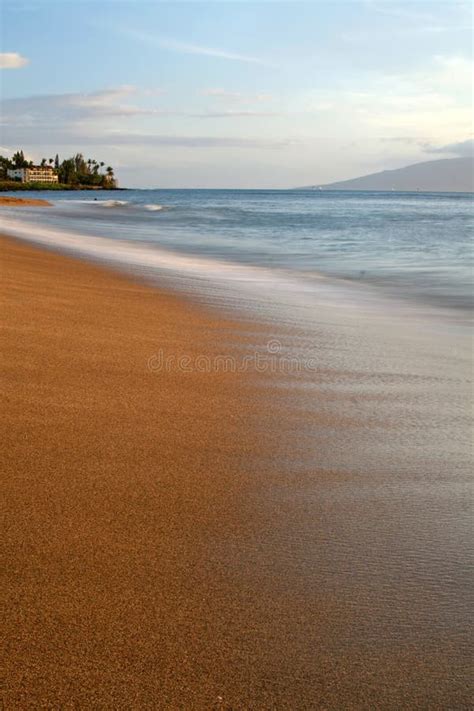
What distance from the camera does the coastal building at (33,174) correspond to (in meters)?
160

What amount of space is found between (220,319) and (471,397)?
9.50 feet

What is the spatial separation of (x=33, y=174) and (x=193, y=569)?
173 meters

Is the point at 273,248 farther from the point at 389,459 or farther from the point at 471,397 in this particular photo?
the point at 389,459

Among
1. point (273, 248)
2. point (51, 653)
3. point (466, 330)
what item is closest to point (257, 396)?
point (51, 653)

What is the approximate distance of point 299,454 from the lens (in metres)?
3.46
